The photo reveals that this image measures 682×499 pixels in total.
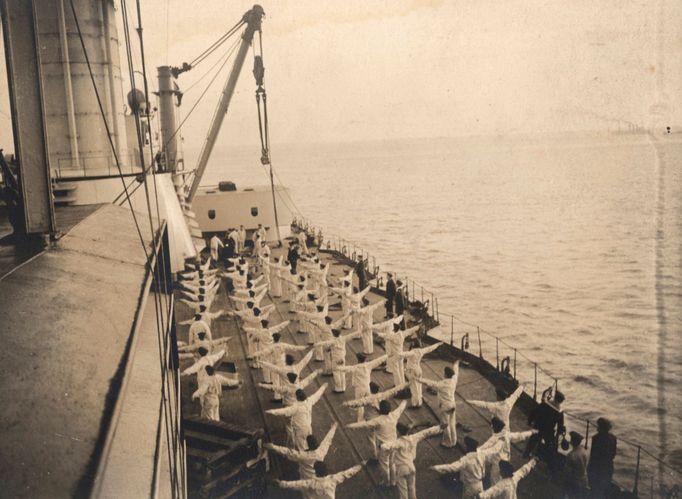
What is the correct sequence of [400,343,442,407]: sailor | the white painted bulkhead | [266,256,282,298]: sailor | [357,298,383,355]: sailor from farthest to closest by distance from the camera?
the white painted bulkhead, [266,256,282,298]: sailor, [357,298,383,355]: sailor, [400,343,442,407]: sailor

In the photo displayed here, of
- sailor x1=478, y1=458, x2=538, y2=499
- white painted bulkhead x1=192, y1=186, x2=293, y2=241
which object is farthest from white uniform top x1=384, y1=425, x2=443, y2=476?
white painted bulkhead x1=192, y1=186, x2=293, y2=241

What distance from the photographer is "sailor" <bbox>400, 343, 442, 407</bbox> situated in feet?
39.3

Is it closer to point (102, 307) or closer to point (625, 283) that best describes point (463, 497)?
point (102, 307)

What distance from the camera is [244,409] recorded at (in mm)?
12820

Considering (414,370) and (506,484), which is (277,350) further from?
(506,484)

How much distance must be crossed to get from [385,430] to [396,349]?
379cm

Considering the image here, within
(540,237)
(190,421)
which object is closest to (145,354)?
(190,421)

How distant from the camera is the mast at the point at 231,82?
97.8ft

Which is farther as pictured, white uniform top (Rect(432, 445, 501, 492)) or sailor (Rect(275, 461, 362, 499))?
white uniform top (Rect(432, 445, 501, 492))

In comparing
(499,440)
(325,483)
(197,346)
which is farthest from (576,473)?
(197,346)

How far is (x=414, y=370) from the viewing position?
1227cm

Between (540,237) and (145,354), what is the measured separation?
51.6 metres

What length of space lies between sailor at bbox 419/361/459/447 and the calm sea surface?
9863 millimetres

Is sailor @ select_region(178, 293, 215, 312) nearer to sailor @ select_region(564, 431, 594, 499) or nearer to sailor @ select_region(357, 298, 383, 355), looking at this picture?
sailor @ select_region(357, 298, 383, 355)
